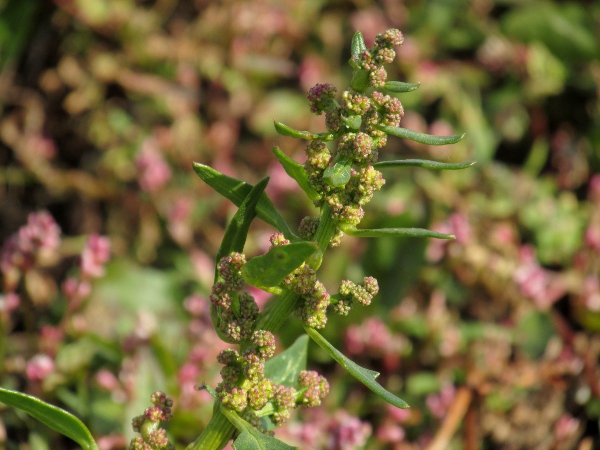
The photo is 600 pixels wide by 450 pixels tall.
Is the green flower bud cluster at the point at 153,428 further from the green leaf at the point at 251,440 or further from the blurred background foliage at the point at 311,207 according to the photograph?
the blurred background foliage at the point at 311,207

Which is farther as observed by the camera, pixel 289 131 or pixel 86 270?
pixel 86 270

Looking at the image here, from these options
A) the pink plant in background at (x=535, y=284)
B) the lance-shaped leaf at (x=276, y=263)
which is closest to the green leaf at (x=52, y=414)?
the lance-shaped leaf at (x=276, y=263)

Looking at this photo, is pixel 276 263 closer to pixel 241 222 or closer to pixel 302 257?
pixel 302 257

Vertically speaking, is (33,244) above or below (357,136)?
below

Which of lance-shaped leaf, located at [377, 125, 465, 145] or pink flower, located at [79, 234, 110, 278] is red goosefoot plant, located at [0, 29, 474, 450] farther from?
pink flower, located at [79, 234, 110, 278]

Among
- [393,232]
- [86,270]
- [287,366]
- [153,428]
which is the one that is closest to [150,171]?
[86,270]

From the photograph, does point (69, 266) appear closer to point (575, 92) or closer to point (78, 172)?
point (78, 172)

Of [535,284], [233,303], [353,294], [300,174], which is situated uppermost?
[300,174]

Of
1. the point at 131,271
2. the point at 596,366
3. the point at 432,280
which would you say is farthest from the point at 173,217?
the point at 596,366
